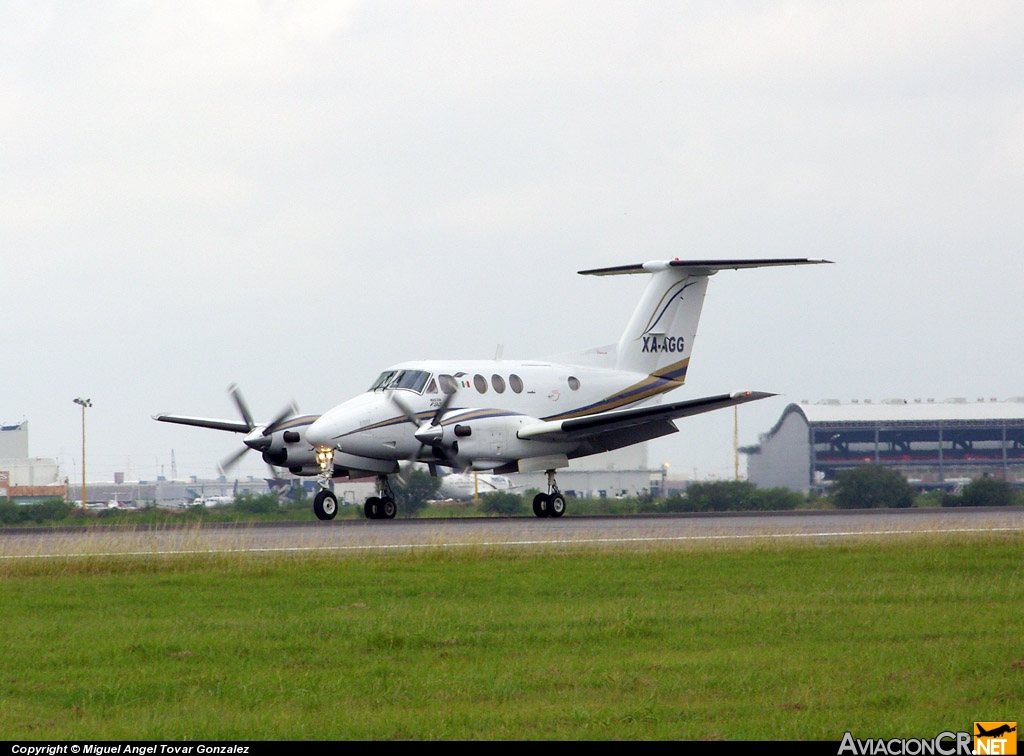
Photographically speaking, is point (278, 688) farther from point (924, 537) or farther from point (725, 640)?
point (924, 537)

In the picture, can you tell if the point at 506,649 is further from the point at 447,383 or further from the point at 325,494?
Answer: the point at 447,383

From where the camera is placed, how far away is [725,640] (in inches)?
454

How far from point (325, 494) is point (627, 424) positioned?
822 centimetres

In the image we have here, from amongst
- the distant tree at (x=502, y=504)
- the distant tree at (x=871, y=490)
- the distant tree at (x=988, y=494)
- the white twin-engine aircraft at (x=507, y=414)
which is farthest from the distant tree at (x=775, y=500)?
the white twin-engine aircraft at (x=507, y=414)

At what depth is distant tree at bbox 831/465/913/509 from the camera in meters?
45.8

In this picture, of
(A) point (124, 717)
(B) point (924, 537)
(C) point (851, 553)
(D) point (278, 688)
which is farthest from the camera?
(B) point (924, 537)

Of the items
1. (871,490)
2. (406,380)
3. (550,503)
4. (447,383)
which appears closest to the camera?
(406,380)

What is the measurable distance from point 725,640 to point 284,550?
1068cm

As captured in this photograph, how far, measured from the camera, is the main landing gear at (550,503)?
3462cm

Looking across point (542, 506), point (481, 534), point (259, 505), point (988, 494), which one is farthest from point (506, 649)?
point (988, 494)

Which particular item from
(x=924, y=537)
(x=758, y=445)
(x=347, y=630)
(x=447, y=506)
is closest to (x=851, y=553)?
(x=924, y=537)

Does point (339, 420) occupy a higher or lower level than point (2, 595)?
higher

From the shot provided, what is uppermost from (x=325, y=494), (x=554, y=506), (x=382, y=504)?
(x=325, y=494)

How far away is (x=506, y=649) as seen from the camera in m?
11.1
